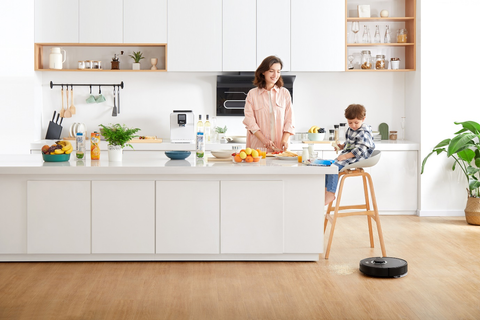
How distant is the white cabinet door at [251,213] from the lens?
376cm

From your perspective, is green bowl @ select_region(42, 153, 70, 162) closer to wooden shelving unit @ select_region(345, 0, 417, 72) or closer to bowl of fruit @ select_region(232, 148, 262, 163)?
bowl of fruit @ select_region(232, 148, 262, 163)

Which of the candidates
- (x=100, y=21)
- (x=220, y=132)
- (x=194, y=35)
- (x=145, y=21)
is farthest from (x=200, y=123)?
(x=100, y=21)

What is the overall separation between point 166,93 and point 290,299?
12.3 feet

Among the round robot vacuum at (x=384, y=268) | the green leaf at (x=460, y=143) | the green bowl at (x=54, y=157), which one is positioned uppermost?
the green leaf at (x=460, y=143)

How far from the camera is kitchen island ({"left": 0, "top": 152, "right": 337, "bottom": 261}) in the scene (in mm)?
3729

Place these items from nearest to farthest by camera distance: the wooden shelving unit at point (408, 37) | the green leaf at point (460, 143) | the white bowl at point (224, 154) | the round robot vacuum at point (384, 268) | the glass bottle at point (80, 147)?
1. the round robot vacuum at point (384, 268)
2. the glass bottle at point (80, 147)
3. the white bowl at point (224, 154)
4. the green leaf at point (460, 143)
5. the wooden shelving unit at point (408, 37)

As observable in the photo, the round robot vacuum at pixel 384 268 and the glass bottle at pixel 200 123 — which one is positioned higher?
the glass bottle at pixel 200 123

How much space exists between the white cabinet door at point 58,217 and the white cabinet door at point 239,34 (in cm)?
269

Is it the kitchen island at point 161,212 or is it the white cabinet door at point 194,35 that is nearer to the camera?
the kitchen island at point 161,212

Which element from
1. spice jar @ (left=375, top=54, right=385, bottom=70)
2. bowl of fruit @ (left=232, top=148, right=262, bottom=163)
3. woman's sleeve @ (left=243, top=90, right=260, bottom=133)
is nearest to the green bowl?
bowl of fruit @ (left=232, top=148, right=262, bottom=163)

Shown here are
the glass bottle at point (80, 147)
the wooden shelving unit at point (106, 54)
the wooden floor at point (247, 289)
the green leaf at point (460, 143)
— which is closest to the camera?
the wooden floor at point (247, 289)

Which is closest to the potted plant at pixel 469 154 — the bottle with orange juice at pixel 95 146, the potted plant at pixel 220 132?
the potted plant at pixel 220 132

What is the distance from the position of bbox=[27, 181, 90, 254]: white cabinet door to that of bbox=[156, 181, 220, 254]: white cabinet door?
1.69 feet

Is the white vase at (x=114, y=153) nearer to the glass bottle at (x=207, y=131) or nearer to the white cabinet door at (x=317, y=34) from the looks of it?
the glass bottle at (x=207, y=131)
